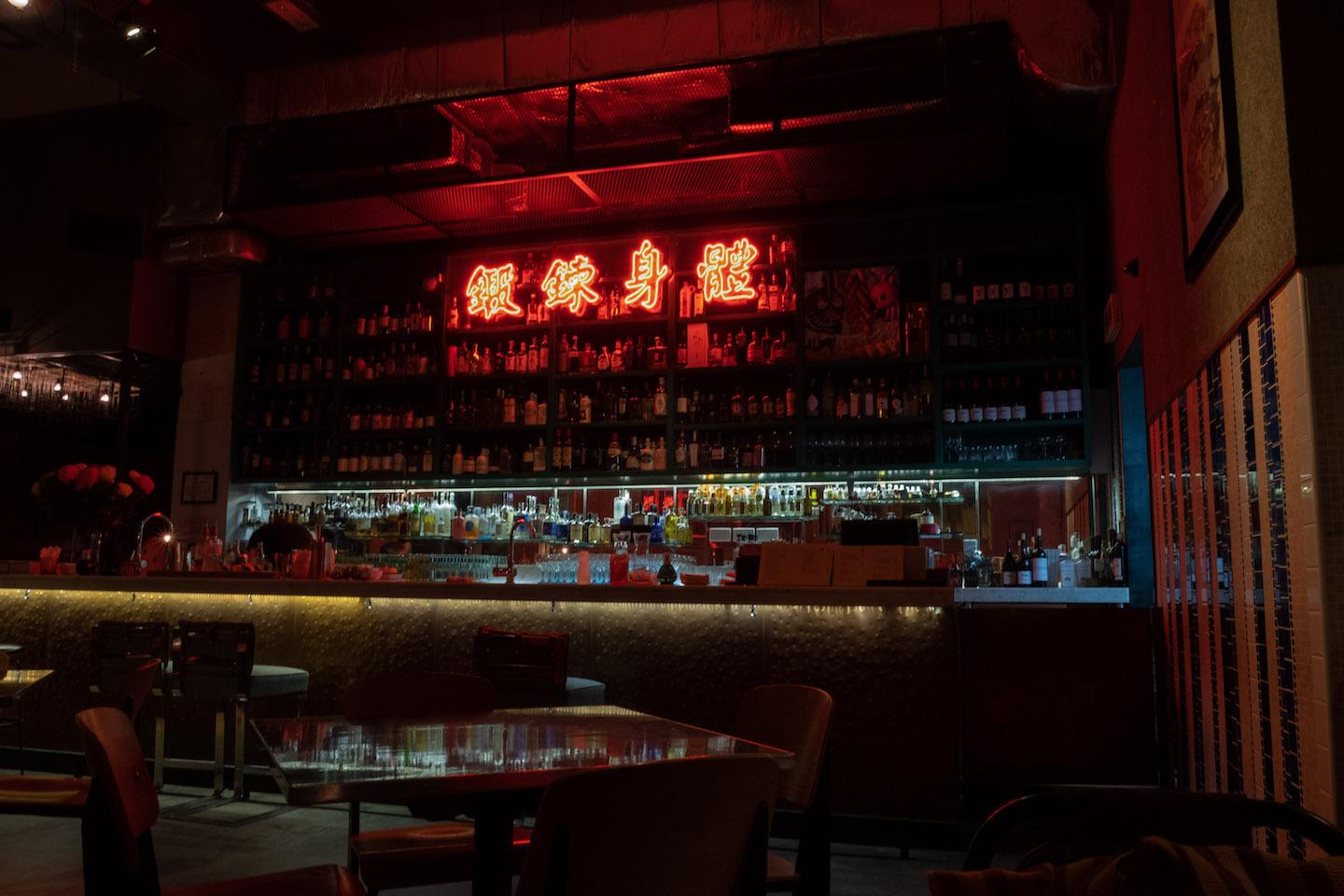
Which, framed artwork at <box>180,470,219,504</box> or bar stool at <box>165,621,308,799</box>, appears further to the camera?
framed artwork at <box>180,470,219,504</box>

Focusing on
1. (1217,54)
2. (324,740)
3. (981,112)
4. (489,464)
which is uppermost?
(981,112)

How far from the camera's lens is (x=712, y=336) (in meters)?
6.98

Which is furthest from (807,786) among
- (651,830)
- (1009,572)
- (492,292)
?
(492,292)

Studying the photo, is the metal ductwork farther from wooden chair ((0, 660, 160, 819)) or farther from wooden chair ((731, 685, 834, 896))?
wooden chair ((731, 685, 834, 896))

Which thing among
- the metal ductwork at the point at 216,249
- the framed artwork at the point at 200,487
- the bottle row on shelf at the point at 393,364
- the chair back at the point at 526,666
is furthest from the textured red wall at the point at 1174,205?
the framed artwork at the point at 200,487

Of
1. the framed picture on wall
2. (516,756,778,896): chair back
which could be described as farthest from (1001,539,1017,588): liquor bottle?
Answer: (516,756,778,896): chair back

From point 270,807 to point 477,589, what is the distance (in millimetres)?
1438

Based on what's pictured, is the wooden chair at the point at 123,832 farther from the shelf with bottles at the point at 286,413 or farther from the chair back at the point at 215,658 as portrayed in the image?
the shelf with bottles at the point at 286,413

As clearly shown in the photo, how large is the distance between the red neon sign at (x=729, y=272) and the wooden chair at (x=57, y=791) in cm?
440

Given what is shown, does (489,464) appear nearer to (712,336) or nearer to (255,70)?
(712,336)

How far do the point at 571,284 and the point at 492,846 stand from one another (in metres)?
5.71

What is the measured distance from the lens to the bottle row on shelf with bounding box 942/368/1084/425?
19.7ft


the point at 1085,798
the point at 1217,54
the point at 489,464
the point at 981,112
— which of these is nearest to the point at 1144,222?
the point at 981,112

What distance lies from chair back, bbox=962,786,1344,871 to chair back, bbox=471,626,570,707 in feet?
9.44
